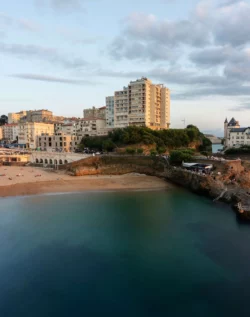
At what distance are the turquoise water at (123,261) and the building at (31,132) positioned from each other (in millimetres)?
69800

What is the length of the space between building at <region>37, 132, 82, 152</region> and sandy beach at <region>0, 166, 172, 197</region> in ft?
103

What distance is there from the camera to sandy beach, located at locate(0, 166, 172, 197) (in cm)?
4522

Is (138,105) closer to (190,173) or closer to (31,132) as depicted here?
(31,132)

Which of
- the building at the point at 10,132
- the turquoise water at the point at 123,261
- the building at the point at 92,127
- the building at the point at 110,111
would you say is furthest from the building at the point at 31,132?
the turquoise water at the point at 123,261

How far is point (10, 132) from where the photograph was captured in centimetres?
12081

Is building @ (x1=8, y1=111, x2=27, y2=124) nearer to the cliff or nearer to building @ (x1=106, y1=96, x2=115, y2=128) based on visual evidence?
building @ (x1=106, y1=96, x2=115, y2=128)

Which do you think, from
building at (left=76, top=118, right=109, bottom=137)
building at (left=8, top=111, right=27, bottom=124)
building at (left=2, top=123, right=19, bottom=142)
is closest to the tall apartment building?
building at (left=76, top=118, right=109, bottom=137)

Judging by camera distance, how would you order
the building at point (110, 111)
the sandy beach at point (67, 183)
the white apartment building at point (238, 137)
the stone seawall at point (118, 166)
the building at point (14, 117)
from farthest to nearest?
the building at point (14, 117) → the building at point (110, 111) → the white apartment building at point (238, 137) → the stone seawall at point (118, 166) → the sandy beach at point (67, 183)

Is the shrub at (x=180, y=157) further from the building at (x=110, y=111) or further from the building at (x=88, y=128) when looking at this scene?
the building at (x=110, y=111)

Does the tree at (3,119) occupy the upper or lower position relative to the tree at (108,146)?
upper

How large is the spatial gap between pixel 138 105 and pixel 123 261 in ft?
234

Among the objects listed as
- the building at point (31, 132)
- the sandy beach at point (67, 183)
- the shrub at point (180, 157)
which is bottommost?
the sandy beach at point (67, 183)

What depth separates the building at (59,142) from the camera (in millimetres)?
89312

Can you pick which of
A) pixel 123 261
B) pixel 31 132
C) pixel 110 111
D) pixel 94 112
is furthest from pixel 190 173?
pixel 94 112
